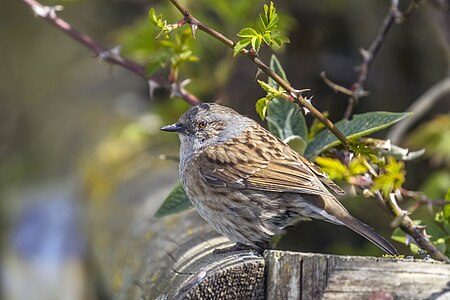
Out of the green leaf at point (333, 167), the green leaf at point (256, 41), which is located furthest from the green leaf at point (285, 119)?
the green leaf at point (256, 41)

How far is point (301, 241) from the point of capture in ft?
14.2

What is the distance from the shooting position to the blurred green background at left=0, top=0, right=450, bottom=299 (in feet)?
14.0

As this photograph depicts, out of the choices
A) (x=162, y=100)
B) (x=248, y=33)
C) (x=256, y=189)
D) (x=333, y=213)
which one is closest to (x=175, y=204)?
(x=256, y=189)

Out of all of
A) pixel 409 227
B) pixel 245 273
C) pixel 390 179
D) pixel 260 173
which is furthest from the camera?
pixel 260 173

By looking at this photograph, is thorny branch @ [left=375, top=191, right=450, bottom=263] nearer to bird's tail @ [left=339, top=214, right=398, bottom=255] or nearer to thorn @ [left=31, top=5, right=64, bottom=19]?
bird's tail @ [left=339, top=214, right=398, bottom=255]

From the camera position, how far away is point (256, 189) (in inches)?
115

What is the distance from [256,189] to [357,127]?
40 cm

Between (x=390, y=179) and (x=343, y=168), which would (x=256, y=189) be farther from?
(x=390, y=179)

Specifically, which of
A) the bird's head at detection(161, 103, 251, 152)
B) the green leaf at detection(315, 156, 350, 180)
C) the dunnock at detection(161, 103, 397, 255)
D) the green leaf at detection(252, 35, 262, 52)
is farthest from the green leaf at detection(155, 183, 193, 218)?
the green leaf at detection(252, 35, 262, 52)

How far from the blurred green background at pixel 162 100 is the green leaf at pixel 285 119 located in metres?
0.99

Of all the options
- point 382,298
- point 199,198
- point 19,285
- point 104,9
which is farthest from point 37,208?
point 382,298

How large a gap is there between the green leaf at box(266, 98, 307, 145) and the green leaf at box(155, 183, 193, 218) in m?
0.42

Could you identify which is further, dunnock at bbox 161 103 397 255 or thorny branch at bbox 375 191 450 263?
dunnock at bbox 161 103 397 255

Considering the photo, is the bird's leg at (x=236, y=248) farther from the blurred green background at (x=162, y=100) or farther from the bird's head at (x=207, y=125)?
the blurred green background at (x=162, y=100)
